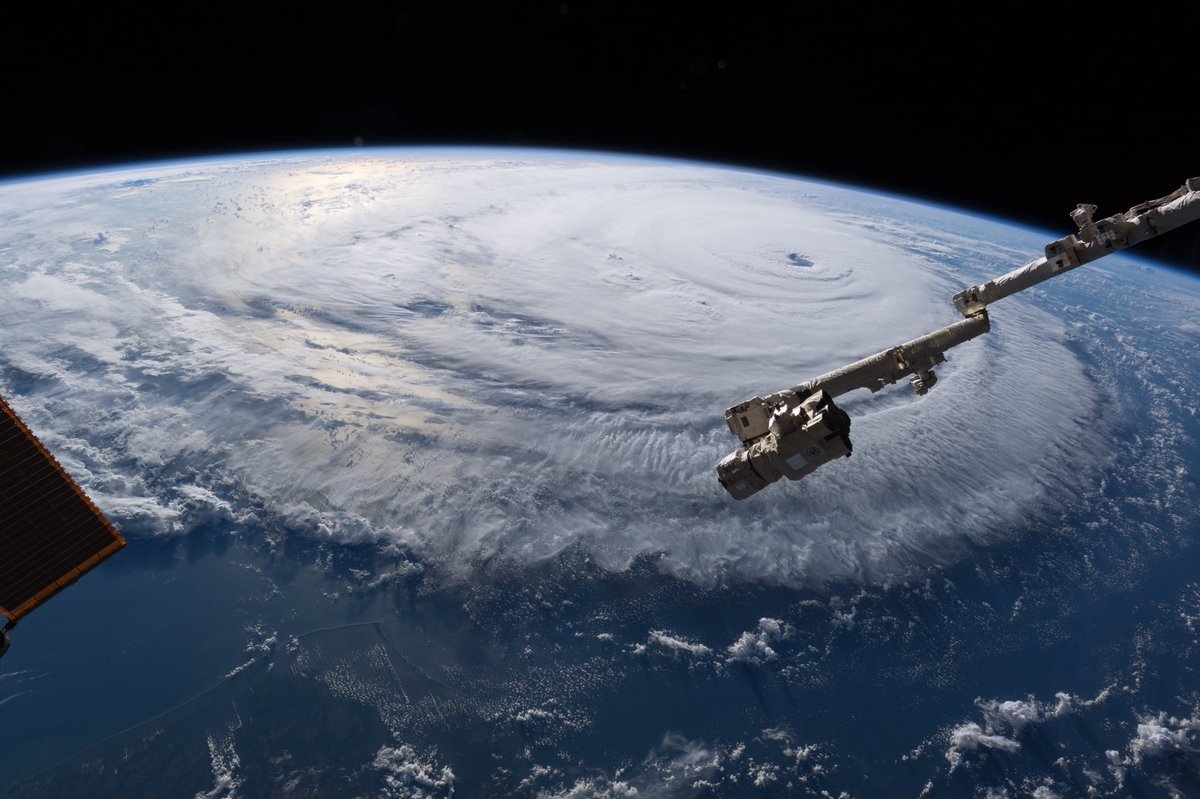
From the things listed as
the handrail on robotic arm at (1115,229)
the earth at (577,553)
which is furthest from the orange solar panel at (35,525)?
the handrail on robotic arm at (1115,229)

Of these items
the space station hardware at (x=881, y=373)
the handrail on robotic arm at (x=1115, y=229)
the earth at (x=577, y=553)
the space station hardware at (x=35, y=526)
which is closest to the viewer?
the handrail on robotic arm at (x=1115, y=229)

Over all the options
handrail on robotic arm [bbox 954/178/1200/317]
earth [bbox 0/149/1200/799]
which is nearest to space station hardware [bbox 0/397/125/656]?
earth [bbox 0/149/1200/799]

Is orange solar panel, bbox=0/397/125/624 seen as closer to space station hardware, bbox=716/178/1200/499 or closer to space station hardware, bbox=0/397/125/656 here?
space station hardware, bbox=0/397/125/656

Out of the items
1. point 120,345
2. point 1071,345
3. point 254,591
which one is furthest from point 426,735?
point 1071,345

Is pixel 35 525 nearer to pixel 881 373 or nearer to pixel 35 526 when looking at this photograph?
pixel 35 526

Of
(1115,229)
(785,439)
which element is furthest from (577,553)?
(1115,229)

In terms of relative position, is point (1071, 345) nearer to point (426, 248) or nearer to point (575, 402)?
point (575, 402)

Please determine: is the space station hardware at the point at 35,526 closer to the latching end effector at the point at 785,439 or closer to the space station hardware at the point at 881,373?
the latching end effector at the point at 785,439

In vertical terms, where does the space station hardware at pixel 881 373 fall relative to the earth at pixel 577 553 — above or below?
above
